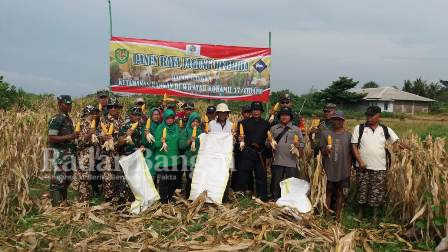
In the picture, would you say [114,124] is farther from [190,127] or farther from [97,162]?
[190,127]

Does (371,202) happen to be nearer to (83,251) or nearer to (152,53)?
(83,251)

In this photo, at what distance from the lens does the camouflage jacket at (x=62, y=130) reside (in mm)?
5598

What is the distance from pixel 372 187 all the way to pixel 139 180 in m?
3.23

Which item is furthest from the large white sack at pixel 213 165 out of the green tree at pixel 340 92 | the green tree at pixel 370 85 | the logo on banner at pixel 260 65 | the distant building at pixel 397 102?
the green tree at pixel 370 85

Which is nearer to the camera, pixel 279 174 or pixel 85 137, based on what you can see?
pixel 85 137

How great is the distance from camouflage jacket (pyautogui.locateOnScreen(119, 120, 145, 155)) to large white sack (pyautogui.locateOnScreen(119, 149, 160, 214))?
0.15m

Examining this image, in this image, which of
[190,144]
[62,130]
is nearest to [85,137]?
[62,130]

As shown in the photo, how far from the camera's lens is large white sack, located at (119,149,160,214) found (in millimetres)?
5730

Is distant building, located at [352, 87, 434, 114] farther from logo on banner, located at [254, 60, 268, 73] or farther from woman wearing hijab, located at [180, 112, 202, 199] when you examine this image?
woman wearing hijab, located at [180, 112, 202, 199]

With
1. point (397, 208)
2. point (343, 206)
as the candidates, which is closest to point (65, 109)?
point (343, 206)

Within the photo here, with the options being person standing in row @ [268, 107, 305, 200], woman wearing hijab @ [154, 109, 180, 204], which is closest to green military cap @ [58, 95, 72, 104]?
woman wearing hijab @ [154, 109, 180, 204]

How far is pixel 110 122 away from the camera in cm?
585

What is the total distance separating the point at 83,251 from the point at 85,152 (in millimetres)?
1927

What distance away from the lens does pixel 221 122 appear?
6.43 m
